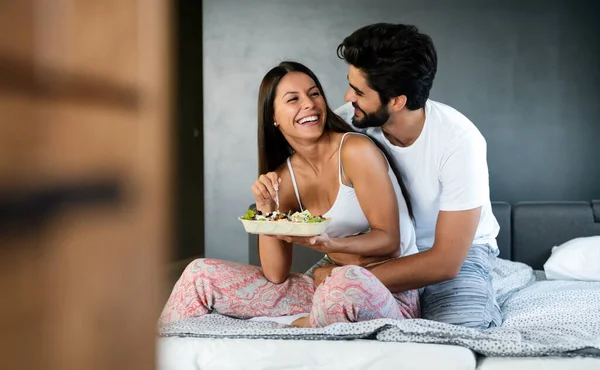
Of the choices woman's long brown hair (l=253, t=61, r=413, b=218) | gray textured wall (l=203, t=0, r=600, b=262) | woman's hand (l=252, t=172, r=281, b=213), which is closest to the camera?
woman's hand (l=252, t=172, r=281, b=213)

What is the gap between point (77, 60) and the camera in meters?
0.16

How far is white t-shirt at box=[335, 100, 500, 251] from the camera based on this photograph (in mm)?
2348

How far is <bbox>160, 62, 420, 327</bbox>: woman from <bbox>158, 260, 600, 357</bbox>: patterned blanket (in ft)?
0.42

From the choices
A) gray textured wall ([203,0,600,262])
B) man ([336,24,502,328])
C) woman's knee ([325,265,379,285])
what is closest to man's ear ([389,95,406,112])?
man ([336,24,502,328])

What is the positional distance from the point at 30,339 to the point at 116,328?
1.1 inches

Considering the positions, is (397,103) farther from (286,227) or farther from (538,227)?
(538,227)

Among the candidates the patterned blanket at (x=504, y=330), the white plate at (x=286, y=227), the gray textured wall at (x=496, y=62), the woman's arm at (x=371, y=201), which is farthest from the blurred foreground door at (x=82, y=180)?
the gray textured wall at (x=496, y=62)

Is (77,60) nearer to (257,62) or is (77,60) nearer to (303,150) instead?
(303,150)

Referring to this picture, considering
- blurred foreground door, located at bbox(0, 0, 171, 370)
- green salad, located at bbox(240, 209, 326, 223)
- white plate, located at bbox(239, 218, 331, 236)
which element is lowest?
white plate, located at bbox(239, 218, 331, 236)

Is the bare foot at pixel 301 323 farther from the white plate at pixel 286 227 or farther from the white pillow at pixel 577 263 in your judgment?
the white pillow at pixel 577 263

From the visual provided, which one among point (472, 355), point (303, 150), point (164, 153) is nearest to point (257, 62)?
point (303, 150)

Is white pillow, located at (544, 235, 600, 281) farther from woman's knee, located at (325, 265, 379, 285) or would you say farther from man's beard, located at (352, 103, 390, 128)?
woman's knee, located at (325, 265, 379, 285)

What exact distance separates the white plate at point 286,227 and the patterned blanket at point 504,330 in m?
0.28

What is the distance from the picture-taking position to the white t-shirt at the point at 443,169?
2.35m
